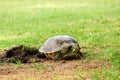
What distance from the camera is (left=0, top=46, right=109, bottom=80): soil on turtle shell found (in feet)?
23.2

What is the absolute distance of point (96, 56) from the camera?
8.75 m

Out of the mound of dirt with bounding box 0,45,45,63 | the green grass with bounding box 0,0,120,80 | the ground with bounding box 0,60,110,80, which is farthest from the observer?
the green grass with bounding box 0,0,120,80

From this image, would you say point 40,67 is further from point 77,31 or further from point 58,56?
point 77,31

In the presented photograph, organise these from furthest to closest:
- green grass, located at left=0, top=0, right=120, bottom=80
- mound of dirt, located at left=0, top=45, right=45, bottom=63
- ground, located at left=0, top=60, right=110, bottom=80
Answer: green grass, located at left=0, top=0, right=120, bottom=80 → mound of dirt, located at left=0, top=45, right=45, bottom=63 → ground, located at left=0, top=60, right=110, bottom=80

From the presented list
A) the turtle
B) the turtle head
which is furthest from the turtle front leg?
the turtle head

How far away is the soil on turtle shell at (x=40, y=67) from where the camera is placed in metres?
7.08

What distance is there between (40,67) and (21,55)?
1087 mm

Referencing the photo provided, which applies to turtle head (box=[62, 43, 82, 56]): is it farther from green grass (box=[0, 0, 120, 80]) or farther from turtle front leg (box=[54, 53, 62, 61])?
green grass (box=[0, 0, 120, 80])

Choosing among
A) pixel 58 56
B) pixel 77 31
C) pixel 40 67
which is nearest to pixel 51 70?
pixel 40 67

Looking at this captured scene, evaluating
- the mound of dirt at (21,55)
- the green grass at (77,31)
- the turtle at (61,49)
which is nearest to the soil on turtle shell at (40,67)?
the mound of dirt at (21,55)

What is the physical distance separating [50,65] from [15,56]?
1.04m

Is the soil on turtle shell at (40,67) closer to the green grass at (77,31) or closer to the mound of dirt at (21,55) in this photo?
the mound of dirt at (21,55)

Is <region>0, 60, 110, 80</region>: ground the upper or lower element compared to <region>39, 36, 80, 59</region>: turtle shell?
lower

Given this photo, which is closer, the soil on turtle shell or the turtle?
the soil on turtle shell
